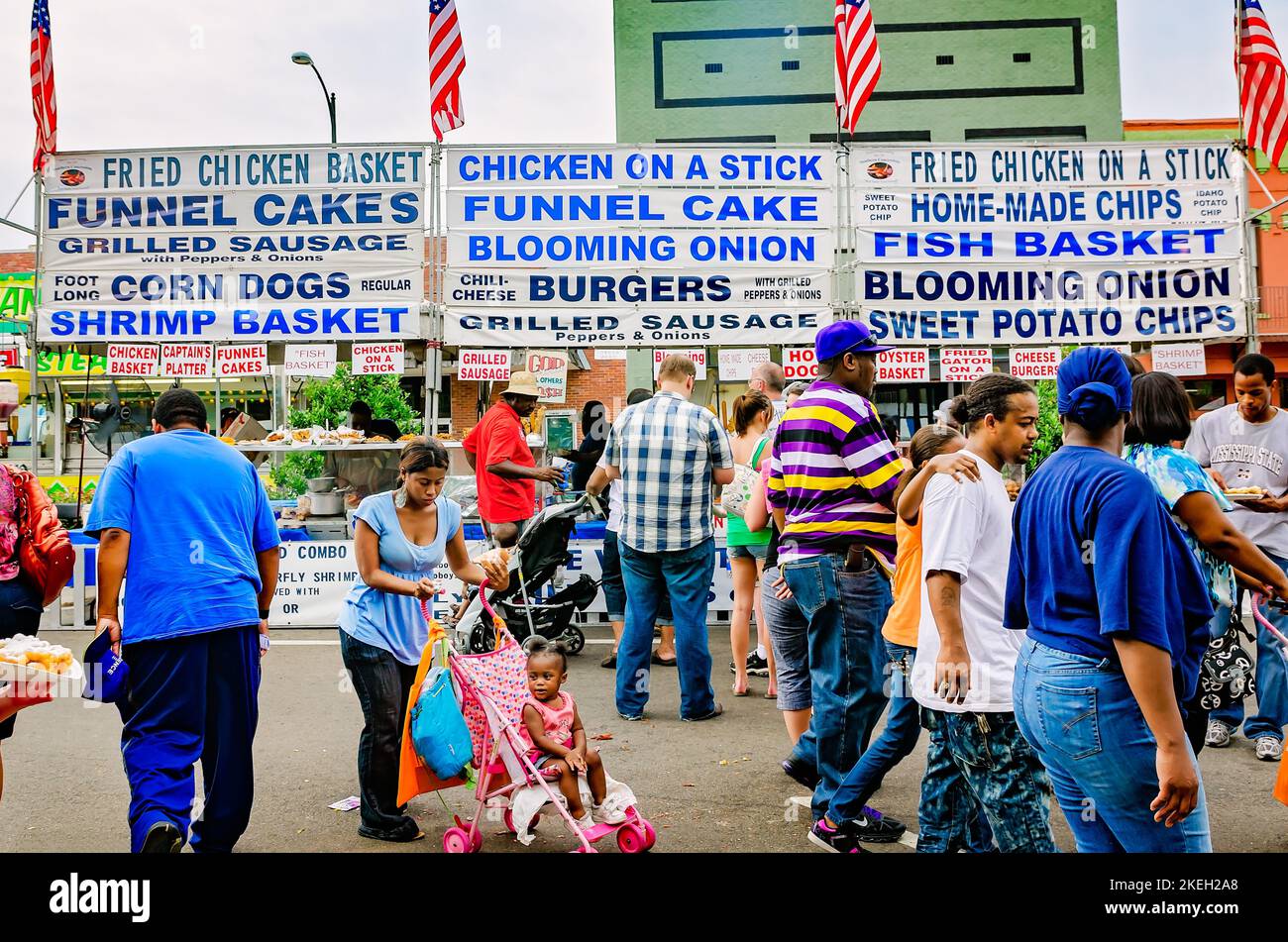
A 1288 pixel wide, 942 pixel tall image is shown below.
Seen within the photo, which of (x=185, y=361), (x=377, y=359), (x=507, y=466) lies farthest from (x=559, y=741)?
(x=185, y=361)

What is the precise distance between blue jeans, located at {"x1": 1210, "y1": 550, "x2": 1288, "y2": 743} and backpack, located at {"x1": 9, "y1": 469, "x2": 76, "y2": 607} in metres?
5.98

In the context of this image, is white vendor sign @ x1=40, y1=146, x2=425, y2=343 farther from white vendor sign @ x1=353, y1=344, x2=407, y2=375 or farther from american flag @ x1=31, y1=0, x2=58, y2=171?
american flag @ x1=31, y1=0, x2=58, y2=171

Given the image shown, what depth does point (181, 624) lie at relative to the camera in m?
4.02

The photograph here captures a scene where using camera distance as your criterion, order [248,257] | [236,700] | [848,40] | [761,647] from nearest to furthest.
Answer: [236,700] < [761,647] < [248,257] < [848,40]

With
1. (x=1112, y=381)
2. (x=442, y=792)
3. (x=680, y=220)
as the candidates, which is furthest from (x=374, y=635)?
(x=680, y=220)

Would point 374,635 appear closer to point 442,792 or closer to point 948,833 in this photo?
point 442,792

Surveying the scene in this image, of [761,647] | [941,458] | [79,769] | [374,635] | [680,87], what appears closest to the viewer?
[941,458]

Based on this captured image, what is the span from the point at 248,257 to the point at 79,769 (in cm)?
607

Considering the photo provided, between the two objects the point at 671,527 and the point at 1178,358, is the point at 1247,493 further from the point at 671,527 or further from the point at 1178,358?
the point at 1178,358

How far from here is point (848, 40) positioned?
38.8 ft

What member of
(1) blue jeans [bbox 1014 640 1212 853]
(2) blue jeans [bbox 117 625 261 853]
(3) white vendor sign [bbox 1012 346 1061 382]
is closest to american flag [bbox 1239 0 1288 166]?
(3) white vendor sign [bbox 1012 346 1061 382]

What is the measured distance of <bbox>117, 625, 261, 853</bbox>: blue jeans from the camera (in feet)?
12.9

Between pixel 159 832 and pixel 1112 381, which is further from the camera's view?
pixel 159 832

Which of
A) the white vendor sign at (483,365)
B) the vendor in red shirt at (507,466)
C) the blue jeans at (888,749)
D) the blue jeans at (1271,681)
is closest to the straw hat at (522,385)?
the vendor in red shirt at (507,466)
